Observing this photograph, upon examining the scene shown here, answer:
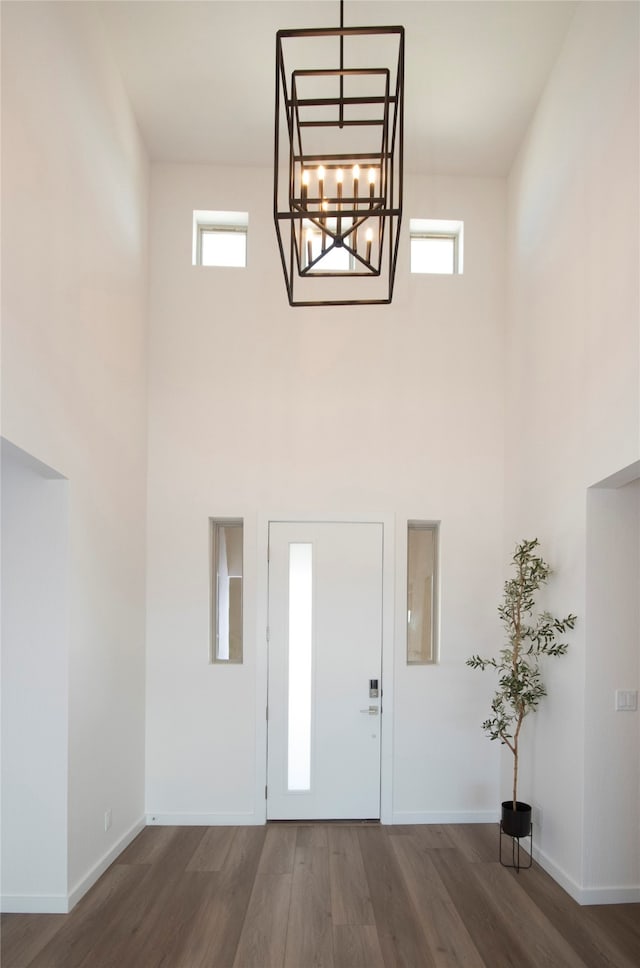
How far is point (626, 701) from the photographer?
4.48 m

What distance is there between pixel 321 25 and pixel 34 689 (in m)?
4.14

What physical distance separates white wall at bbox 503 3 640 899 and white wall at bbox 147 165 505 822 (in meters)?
0.40

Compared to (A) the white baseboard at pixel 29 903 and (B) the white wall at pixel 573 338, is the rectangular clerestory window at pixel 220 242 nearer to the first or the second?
(B) the white wall at pixel 573 338

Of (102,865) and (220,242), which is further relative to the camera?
(220,242)

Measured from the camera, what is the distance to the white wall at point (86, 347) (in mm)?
3553

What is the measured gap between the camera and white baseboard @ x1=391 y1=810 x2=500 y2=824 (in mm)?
5840

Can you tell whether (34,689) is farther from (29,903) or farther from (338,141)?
(338,141)

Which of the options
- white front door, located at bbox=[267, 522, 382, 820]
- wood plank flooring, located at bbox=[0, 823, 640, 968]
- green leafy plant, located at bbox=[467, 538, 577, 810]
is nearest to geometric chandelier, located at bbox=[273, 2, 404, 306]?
white front door, located at bbox=[267, 522, 382, 820]

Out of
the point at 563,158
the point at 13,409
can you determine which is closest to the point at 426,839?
the point at 13,409

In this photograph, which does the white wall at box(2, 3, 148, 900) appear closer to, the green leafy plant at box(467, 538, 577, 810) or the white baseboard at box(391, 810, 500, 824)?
the white baseboard at box(391, 810, 500, 824)

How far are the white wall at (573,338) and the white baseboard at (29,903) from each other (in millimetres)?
2831

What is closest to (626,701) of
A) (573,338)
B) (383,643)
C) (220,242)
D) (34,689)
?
(383,643)

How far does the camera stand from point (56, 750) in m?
4.21

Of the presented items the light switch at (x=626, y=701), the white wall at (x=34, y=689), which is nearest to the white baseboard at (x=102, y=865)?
the white wall at (x=34, y=689)
